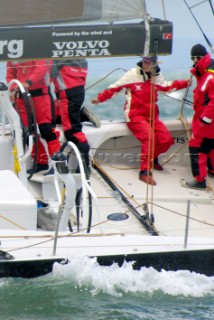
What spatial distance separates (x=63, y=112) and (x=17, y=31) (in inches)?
63.7

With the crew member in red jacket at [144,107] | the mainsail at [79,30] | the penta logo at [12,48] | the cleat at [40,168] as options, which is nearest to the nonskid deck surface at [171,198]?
the crew member in red jacket at [144,107]

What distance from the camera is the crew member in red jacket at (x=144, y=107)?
678 cm

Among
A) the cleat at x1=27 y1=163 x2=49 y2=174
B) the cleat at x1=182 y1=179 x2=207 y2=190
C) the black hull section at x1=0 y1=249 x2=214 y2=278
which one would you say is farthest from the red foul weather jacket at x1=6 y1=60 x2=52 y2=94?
the black hull section at x1=0 y1=249 x2=214 y2=278

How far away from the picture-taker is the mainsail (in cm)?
512

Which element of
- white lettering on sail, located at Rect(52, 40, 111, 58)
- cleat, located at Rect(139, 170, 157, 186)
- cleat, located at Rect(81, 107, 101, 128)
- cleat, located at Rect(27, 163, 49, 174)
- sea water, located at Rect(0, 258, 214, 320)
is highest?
white lettering on sail, located at Rect(52, 40, 111, 58)

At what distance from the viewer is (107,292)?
16.5ft

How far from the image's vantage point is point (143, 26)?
5.23m

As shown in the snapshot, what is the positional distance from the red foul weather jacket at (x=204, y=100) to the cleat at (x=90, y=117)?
0.77 meters

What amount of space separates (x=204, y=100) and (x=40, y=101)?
1.21 metres

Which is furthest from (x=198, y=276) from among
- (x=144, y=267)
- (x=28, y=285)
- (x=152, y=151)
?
(x=152, y=151)

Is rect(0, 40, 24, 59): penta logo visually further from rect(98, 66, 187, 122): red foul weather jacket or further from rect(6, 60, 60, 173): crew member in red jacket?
→ rect(98, 66, 187, 122): red foul weather jacket

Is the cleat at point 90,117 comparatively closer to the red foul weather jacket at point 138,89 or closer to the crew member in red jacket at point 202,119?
the red foul weather jacket at point 138,89

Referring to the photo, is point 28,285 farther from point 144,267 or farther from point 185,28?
point 185,28

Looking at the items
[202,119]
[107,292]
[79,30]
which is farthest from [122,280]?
[202,119]
